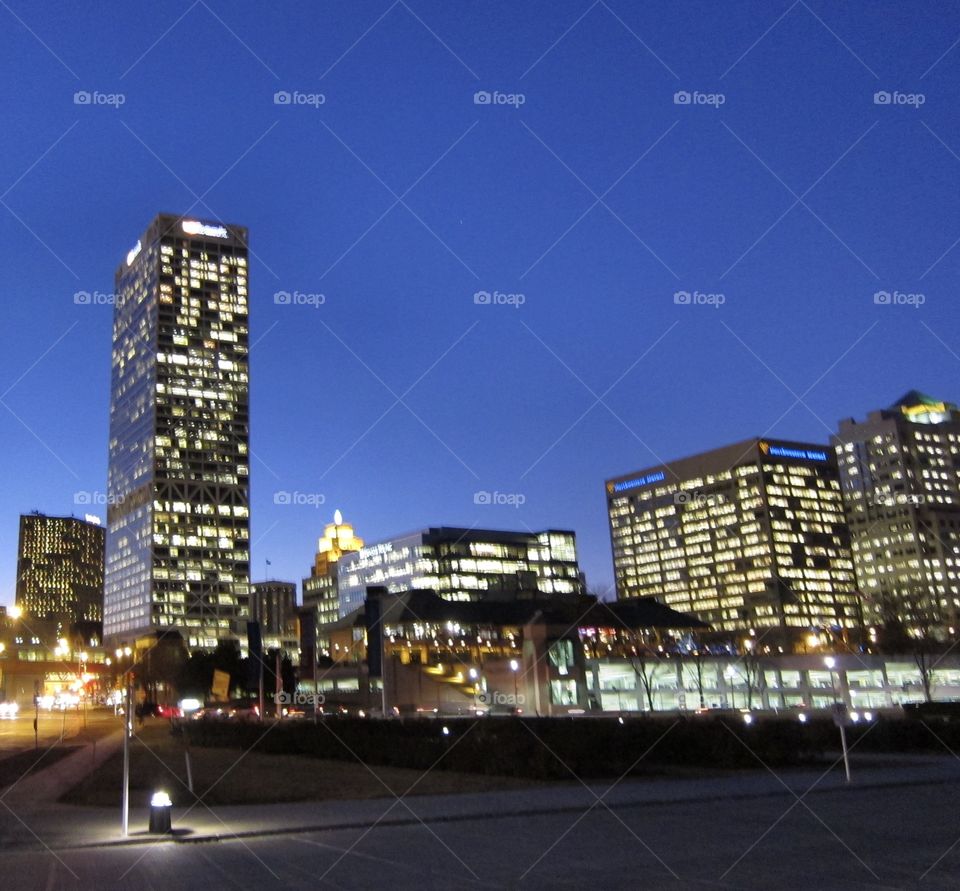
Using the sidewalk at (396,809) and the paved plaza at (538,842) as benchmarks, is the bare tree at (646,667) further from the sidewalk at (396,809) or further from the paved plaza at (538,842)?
the paved plaza at (538,842)

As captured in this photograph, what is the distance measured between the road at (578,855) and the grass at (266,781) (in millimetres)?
6536

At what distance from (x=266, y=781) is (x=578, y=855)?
1624 centimetres

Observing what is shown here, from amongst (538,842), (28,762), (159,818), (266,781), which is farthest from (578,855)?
(28,762)

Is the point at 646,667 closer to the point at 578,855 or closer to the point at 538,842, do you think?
the point at 538,842

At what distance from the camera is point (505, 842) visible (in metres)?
15.6

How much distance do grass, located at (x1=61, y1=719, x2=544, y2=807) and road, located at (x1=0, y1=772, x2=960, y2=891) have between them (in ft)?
21.4

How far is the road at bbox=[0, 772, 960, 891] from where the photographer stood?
12250 mm

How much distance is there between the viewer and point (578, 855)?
1408cm

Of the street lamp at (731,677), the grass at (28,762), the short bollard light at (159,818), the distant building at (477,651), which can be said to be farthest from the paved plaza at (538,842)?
the street lamp at (731,677)

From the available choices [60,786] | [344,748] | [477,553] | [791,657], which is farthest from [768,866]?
[477,553]

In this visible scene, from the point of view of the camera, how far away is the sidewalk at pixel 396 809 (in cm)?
1736

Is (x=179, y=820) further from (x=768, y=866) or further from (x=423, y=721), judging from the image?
(x=423, y=721)

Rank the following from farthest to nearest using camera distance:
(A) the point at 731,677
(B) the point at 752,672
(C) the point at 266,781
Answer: (A) the point at 731,677, (B) the point at 752,672, (C) the point at 266,781

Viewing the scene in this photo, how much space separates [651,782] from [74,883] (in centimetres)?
1564
